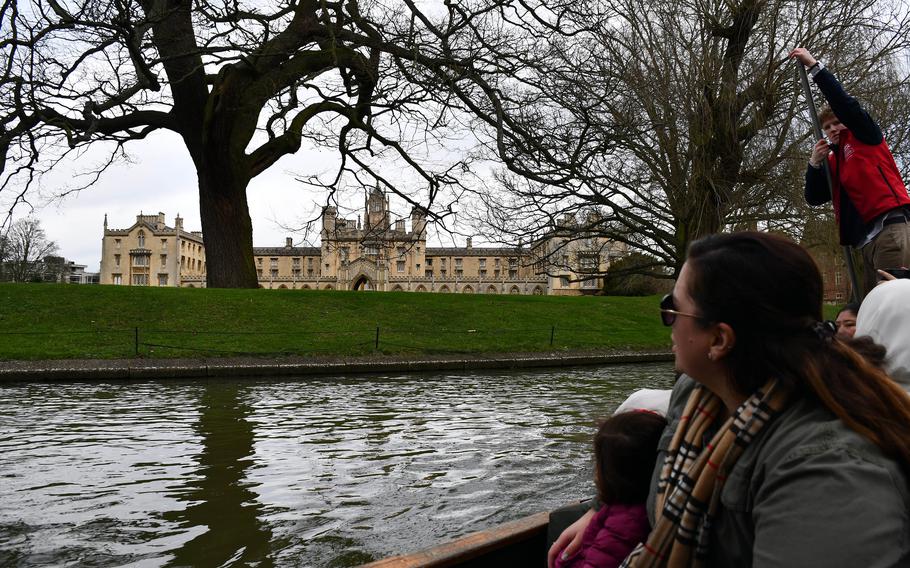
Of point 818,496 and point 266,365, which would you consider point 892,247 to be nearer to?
point 818,496

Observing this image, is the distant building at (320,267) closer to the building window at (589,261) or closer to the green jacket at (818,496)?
the building window at (589,261)

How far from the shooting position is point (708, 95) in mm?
10859

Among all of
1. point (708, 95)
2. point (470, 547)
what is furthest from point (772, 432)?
point (708, 95)

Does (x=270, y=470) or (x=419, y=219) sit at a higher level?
(x=419, y=219)

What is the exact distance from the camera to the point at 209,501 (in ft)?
18.7

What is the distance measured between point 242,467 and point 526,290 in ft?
305

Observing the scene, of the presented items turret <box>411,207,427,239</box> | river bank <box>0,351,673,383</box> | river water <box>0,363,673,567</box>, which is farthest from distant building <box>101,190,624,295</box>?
river water <box>0,363,673,567</box>

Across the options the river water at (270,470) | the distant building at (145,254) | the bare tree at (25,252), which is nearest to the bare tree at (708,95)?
the river water at (270,470)

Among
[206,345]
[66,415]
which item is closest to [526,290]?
[206,345]

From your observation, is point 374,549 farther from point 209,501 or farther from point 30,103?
point 30,103

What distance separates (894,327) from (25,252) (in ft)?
243

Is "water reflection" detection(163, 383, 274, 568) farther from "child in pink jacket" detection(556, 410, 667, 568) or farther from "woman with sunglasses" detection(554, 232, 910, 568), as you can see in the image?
"woman with sunglasses" detection(554, 232, 910, 568)

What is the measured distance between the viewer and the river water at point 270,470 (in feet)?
15.7

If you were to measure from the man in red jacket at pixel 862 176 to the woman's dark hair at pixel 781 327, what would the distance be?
2.38m
